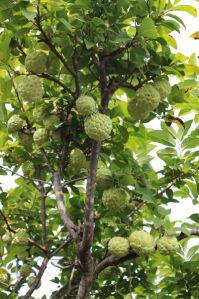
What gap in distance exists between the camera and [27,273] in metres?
3.88

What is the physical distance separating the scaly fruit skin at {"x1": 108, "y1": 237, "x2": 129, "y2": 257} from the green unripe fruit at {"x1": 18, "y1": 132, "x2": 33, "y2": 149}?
1069mm

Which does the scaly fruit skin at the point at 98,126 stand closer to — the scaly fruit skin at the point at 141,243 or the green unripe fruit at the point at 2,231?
the scaly fruit skin at the point at 141,243

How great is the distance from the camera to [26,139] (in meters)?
3.34

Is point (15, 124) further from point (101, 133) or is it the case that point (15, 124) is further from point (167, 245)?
point (167, 245)

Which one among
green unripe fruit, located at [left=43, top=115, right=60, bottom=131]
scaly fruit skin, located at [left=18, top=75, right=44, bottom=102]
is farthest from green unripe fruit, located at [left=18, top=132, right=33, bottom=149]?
scaly fruit skin, located at [left=18, top=75, right=44, bottom=102]

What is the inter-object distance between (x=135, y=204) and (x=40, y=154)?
2.60 feet

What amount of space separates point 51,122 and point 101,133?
0.56 meters

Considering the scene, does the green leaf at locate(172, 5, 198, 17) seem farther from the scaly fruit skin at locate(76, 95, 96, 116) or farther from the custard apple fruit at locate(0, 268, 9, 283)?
the custard apple fruit at locate(0, 268, 9, 283)

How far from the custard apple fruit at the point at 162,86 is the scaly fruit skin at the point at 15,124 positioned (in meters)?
1.04

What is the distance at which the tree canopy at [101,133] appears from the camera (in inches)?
99.8

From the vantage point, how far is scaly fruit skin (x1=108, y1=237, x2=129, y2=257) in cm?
264

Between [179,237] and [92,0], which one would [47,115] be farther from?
[179,237]

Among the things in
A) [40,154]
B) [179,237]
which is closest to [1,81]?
[40,154]

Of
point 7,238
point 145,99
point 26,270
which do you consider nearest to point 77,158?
point 145,99
